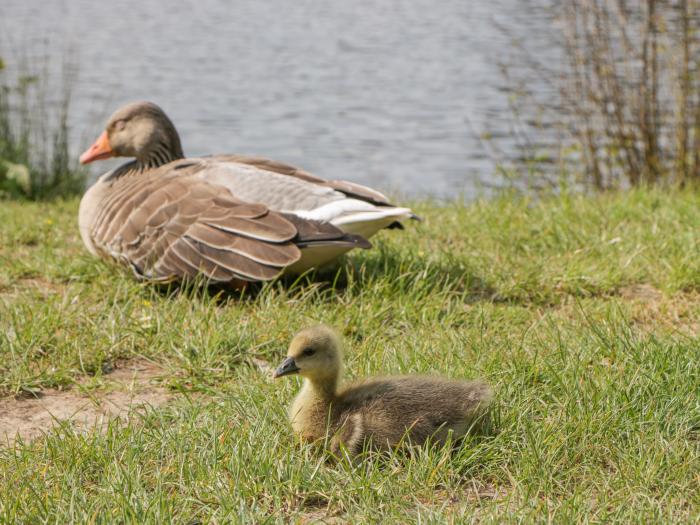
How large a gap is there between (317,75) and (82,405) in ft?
48.3

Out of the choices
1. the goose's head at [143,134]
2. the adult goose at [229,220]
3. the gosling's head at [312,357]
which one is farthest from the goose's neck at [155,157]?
the gosling's head at [312,357]

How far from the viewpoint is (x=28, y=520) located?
3.01m

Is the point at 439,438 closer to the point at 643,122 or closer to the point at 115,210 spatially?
the point at 115,210

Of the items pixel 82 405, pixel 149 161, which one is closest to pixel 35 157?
pixel 149 161

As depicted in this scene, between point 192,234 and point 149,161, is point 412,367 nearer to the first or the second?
point 192,234

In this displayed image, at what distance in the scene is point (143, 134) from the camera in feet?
21.6

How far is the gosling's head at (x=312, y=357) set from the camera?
11.2 ft

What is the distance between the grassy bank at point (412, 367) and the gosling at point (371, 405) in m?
0.09

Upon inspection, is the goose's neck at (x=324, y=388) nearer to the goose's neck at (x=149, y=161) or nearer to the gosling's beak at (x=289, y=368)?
the gosling's beak at (x=289, y=368)

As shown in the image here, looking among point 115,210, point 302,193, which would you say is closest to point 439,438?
point 302,193

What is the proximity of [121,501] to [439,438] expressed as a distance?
1.16 m

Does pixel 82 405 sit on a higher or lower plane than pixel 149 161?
lower

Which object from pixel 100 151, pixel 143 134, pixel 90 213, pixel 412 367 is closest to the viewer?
pixel 412 367

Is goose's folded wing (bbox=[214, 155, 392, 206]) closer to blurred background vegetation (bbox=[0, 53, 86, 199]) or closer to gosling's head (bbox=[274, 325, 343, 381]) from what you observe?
gosling's head (bbox=[274, 325, 343, 381])
